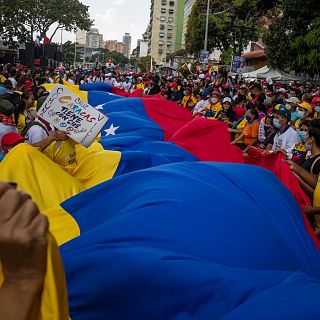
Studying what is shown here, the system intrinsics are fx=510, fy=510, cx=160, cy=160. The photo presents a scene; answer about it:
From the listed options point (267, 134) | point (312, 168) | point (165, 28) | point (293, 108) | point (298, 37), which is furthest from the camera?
point (165, 28)

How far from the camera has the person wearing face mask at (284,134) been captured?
700cm

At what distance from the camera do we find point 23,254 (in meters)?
1.17

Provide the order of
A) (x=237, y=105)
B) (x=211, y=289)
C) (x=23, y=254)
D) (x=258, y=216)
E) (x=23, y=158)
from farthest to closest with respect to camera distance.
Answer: (x=237, y=105) < (x=23, y=158) < (x=258, y=216) < (x=211, y=289) < (x=23, y=254)

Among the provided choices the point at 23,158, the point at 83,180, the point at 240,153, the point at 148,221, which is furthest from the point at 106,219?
the point at 240,153

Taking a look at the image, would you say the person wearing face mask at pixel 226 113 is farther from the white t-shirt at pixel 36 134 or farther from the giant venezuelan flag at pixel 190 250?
the giant venezuelan flag at pixel 190 250

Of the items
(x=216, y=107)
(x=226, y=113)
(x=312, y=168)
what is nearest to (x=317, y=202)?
(x=312, y=168)

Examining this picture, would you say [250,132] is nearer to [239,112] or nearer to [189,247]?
[239,112]

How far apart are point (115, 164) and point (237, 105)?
7458 millimetres

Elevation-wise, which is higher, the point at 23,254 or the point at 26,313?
the point at 23,254

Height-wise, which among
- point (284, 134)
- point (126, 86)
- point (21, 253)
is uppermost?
point (126, 86)

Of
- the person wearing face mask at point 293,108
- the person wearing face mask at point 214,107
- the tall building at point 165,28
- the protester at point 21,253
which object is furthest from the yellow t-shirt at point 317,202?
the tall building at point 165,28

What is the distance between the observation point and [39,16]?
1816 inches

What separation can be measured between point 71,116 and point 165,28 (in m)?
127

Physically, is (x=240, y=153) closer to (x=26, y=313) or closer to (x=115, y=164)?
(x=115, y=164)
